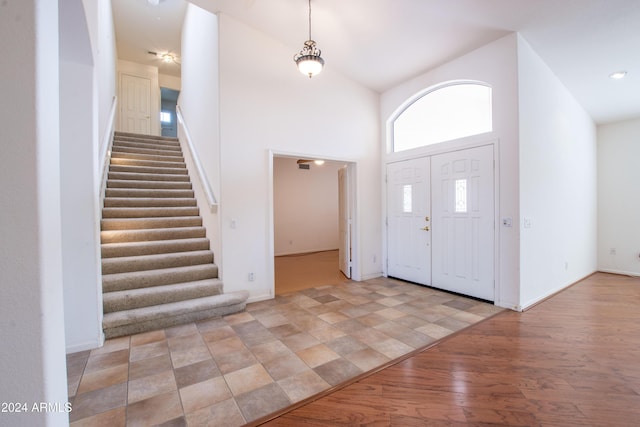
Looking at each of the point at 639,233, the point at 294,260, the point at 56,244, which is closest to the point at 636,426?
the point at 56,244

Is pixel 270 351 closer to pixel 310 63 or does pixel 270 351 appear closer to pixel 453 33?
pixel 310 63

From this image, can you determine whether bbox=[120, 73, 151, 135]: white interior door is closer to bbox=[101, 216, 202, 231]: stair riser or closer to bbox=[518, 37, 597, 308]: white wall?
bbox=[101, 216, 202, 231]: stair riser

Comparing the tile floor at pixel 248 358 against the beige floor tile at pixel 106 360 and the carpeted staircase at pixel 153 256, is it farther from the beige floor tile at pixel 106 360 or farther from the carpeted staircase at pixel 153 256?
the carpeted staircase at pixel 153 256

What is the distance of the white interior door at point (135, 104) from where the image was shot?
8453 millimetres

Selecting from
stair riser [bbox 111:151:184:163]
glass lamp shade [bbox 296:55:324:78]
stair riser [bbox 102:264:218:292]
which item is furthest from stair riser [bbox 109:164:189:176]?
glass lamp shade [bbox 296:55:324:78]

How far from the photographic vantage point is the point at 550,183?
404cm

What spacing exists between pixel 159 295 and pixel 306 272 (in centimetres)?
302

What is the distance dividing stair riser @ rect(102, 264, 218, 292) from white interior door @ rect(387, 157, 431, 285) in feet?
10.2

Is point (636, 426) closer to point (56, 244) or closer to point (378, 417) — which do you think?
point (378, 417)

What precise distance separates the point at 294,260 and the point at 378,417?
18.5 feet

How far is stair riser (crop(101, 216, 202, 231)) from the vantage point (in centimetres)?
411

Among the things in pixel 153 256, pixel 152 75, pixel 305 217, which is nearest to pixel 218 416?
pixel 153 256

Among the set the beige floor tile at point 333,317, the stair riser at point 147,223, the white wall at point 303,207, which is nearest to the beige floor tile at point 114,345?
the stair riser at point 147,223

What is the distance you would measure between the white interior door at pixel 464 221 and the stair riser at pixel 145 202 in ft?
13.9
